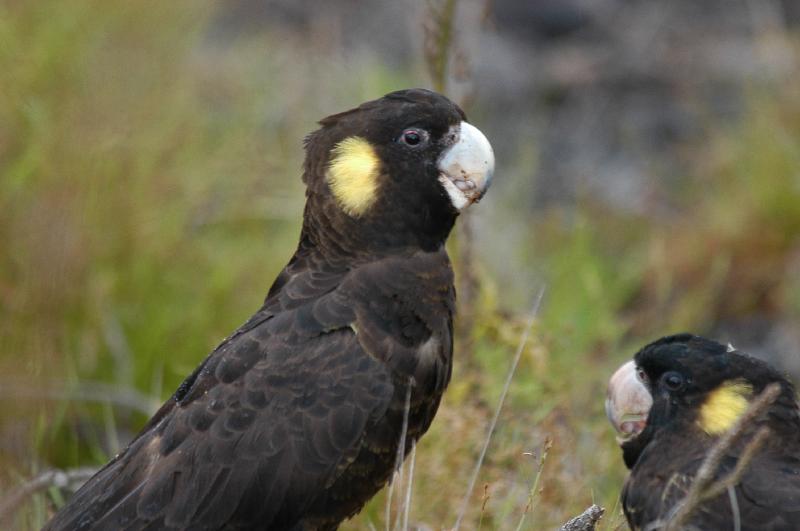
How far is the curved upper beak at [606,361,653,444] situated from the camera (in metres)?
3.90

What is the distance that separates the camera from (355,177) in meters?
3.78

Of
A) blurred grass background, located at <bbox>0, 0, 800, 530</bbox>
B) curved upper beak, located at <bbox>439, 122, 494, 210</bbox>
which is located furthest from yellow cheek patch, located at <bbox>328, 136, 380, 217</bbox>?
blurred grass background, located at <bbox>0, 0, 800, 530</bbox>

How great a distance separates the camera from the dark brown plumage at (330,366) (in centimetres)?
351

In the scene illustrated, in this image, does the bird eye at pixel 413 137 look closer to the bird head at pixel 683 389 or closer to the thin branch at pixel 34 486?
the bird head at pixel 683 389

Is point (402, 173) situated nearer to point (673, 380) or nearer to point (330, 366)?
point (330, 366)

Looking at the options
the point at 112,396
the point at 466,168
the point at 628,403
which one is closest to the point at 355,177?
the point at 466,168

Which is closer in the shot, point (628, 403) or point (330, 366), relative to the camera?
point (330, 366)

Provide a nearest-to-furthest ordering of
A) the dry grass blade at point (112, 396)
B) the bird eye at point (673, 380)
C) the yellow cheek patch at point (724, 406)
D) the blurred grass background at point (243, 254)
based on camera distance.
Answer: the yellow cheek patch at point (724, 406) < the bird eye at point (673, 380) < the blurred grass background at point (243, 254) < the dry grass blade at point (112, 396)

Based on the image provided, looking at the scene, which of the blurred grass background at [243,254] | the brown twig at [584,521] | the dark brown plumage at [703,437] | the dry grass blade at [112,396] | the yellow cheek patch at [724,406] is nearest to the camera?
the brown twig at [584,521]

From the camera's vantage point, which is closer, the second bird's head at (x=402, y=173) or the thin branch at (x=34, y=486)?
the thin branch at (x=34, y=486)

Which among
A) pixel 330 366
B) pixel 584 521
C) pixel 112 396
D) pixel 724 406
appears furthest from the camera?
pixel 112 396

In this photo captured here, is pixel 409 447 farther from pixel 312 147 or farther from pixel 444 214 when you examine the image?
pixel 312 147

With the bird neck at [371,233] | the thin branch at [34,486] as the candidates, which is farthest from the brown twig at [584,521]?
the thin branch at [34,486]

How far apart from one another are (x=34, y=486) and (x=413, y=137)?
1.43 metres
